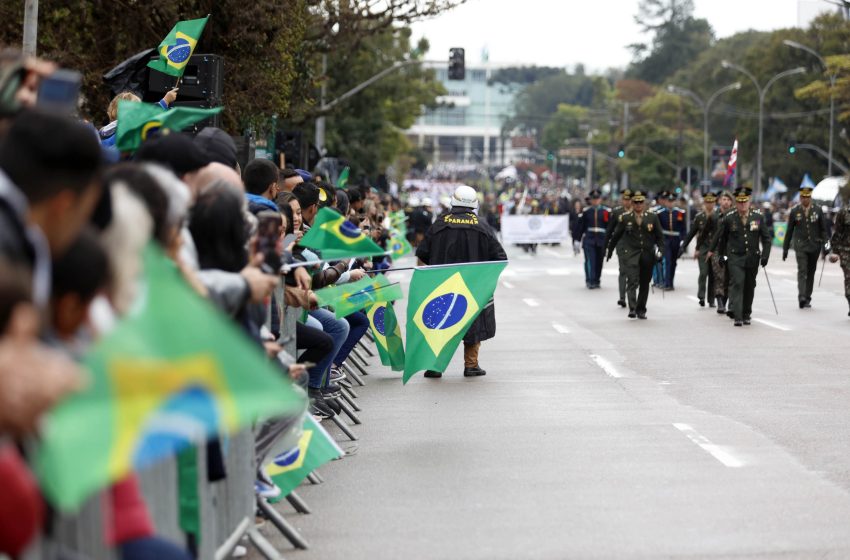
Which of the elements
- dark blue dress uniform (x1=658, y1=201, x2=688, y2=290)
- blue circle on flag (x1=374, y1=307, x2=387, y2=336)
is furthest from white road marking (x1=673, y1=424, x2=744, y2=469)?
dark blue dress uniform (x1=658, y1=201, x2=688, y2=290)

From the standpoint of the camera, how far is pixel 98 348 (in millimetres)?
3564

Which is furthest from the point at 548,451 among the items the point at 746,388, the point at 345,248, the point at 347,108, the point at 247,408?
the point at 347,108

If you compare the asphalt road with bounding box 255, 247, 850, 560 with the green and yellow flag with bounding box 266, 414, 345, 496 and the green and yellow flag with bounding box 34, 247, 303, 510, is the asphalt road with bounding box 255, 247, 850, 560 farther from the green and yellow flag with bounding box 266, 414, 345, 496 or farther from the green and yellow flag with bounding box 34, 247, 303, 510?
the green and yellow flag with bounding box 34, 247, 303, 510

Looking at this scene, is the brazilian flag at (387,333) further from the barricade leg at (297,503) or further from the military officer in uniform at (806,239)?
the military officer in uniform at (806,239)

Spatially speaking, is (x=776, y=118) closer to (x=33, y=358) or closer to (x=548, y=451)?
(x=548, y=451)

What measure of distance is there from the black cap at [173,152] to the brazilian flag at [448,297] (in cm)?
671

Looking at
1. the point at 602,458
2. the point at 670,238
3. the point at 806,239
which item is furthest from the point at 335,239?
the point at 670,238

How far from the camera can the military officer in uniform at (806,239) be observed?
82.7 feet

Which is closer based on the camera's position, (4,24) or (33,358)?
(33,358)

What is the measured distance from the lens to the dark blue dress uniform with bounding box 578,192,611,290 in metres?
31.0

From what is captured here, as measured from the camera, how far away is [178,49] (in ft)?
45.6

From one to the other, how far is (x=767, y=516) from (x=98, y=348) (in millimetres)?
5364

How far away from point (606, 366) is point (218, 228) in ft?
31.7

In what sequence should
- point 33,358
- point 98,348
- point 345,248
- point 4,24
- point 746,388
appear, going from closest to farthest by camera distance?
point 33,358 < point 98,348 < point 345,248 < point 746,388 < point 4,24
